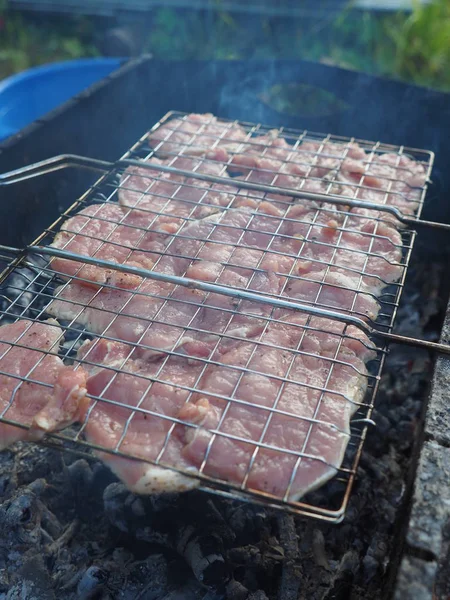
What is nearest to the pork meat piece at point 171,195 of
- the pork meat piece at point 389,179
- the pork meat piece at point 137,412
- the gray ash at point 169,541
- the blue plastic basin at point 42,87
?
the pork meat piece at point 389,179

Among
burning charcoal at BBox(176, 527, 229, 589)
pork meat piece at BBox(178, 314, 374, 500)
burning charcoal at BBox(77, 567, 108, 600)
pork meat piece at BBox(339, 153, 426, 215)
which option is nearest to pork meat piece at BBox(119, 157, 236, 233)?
pork meat piece at BBox(339, 153, 426, 215)

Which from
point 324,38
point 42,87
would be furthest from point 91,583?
point 324,38

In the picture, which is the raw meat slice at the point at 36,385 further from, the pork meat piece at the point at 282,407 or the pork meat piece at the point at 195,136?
the pork meat piece at the point at 195,136

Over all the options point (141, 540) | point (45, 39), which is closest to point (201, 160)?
point (141, 540)

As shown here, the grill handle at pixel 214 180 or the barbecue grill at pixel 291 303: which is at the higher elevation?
the grill handle at pixel 214 180

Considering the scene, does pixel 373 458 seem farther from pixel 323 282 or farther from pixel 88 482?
pixel 88 482

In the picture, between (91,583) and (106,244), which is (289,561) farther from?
(106,244)
